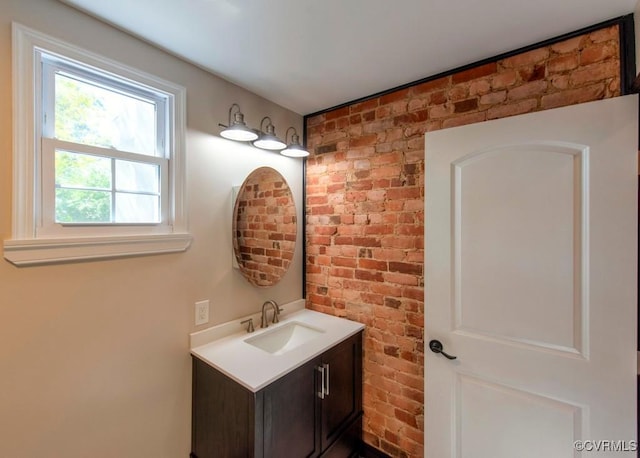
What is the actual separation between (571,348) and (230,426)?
153 cm

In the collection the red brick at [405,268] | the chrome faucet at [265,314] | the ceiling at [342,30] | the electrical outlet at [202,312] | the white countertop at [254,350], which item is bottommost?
the white countertop at [254,350]

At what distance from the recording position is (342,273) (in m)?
1.98

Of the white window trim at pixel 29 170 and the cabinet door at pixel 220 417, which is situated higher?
the white window trim at pixel 29 170

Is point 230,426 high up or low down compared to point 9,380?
down

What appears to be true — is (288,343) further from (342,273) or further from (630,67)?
(630,67)

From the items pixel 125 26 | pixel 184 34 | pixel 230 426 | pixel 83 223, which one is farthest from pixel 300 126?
pixel 230 426

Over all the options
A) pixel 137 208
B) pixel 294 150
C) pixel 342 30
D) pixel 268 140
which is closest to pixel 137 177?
pixel 137 208

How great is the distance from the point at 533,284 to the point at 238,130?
5.42 feet

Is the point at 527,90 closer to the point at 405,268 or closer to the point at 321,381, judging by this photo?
the point at 405,268

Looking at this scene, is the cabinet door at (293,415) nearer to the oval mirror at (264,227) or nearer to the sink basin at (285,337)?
the sink basin at (285,337)

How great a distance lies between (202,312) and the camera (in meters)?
1.53

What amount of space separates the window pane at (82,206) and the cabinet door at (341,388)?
4.27 feet

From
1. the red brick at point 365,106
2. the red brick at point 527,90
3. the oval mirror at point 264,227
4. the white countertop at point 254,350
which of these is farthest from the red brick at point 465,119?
the white countertop at point 254,350

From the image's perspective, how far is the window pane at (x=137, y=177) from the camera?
1.28 m
